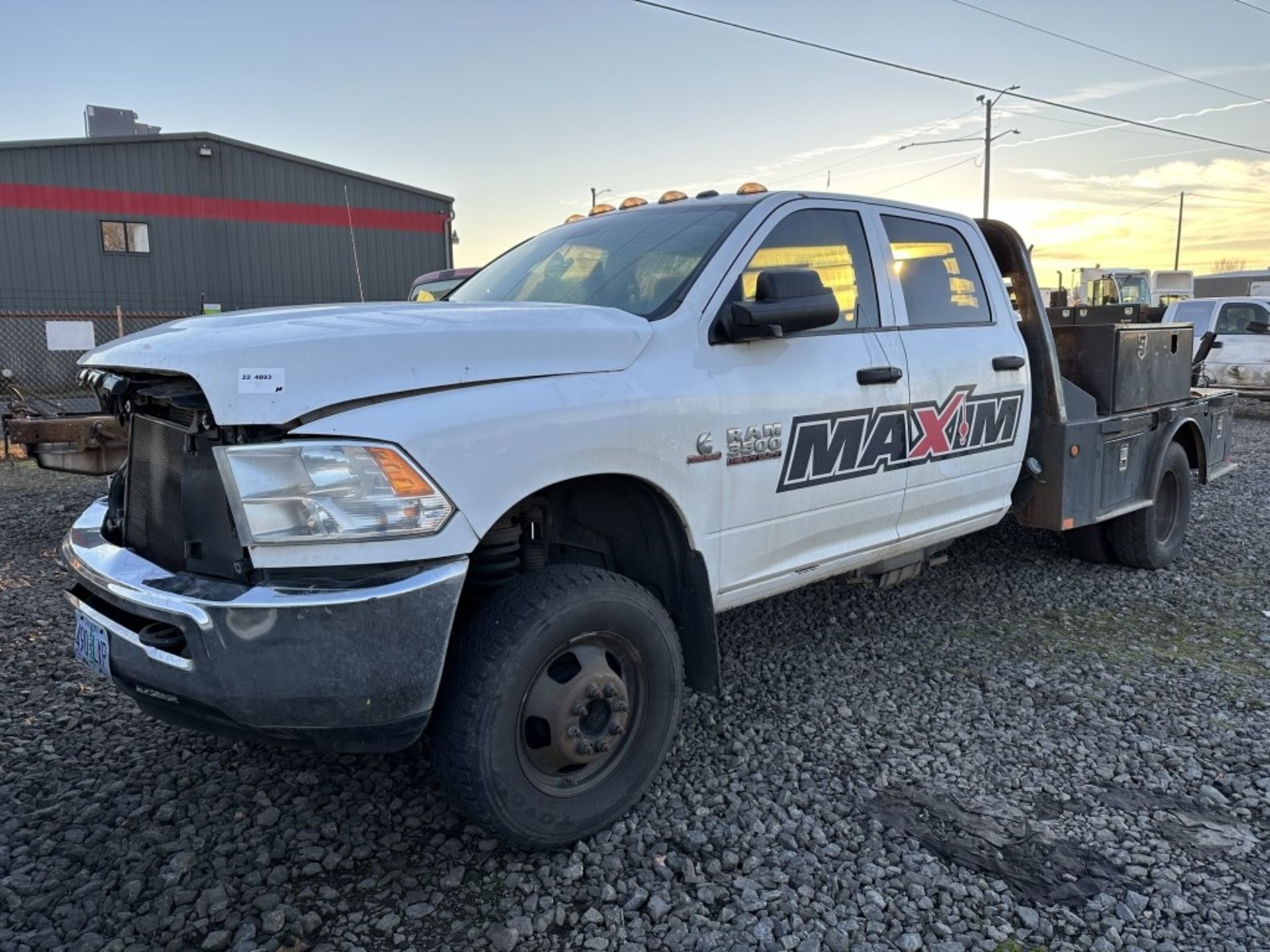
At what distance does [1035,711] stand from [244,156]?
74.1 ft

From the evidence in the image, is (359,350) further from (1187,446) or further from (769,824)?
(1187,446)

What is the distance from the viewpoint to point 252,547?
7.64 ft

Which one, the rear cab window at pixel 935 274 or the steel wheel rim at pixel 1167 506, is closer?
Result: the rear cab window at pixel 935 274

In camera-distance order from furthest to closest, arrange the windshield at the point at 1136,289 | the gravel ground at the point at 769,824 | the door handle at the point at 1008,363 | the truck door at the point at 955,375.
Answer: the windshield at the point at 1136,289
the door handle at the point at 1008,363
the truck door at the point at 955,375
the gravel ground at the point at 769,824

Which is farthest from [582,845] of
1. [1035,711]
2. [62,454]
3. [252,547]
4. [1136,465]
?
[62,454]

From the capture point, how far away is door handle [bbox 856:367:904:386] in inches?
143

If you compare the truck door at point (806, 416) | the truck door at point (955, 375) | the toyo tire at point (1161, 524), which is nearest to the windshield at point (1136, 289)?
the toyo tire at point (1161, 524)

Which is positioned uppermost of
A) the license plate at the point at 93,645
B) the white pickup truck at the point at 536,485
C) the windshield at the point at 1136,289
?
the windshield at the point at 1136,289

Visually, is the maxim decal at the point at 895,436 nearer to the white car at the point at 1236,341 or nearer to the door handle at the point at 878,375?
the door handle at the point at 878,375

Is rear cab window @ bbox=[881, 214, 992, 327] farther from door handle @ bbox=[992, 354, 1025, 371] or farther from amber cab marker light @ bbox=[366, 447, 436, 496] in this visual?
amber cab marker light @ bbox=[366, 447, 436, 496]

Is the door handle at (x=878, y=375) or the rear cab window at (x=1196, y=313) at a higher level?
the rear cab window at (x=1196, y=313)

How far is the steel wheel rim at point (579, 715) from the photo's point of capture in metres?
2.70

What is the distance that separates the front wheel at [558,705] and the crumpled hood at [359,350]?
0.65 m

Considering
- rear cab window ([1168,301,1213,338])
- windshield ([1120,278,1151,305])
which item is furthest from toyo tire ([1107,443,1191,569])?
→ windshield ([1120,278,1151,305])
